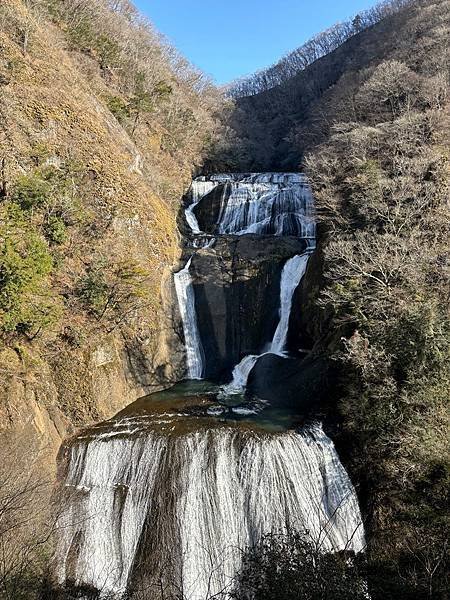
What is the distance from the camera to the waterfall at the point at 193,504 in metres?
9.53

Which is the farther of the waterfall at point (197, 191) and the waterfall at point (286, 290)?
the waterfall at point (197, 191)

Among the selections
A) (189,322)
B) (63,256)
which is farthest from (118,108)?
(189,322)

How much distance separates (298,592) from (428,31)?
44402 mm

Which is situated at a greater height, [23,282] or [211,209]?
[211,209]

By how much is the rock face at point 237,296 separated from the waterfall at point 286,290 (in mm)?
273

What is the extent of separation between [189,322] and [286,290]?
539 centimetres

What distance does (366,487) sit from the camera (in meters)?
10.6

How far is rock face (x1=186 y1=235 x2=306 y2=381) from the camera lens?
1923 cm

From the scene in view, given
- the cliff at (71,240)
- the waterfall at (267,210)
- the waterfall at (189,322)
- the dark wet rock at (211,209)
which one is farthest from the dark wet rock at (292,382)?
the dark wet rock at (211,209)

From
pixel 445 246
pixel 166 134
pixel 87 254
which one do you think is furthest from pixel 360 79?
pixel 87 254

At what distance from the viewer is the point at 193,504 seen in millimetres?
10047

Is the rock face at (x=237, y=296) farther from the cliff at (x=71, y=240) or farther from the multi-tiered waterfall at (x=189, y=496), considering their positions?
the multi-tiered waterfall at (x=189, y=496)

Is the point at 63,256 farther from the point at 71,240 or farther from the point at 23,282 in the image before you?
the point at 23,282

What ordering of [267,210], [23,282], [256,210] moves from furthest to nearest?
[256,210] → [267,210] → [23,282]
